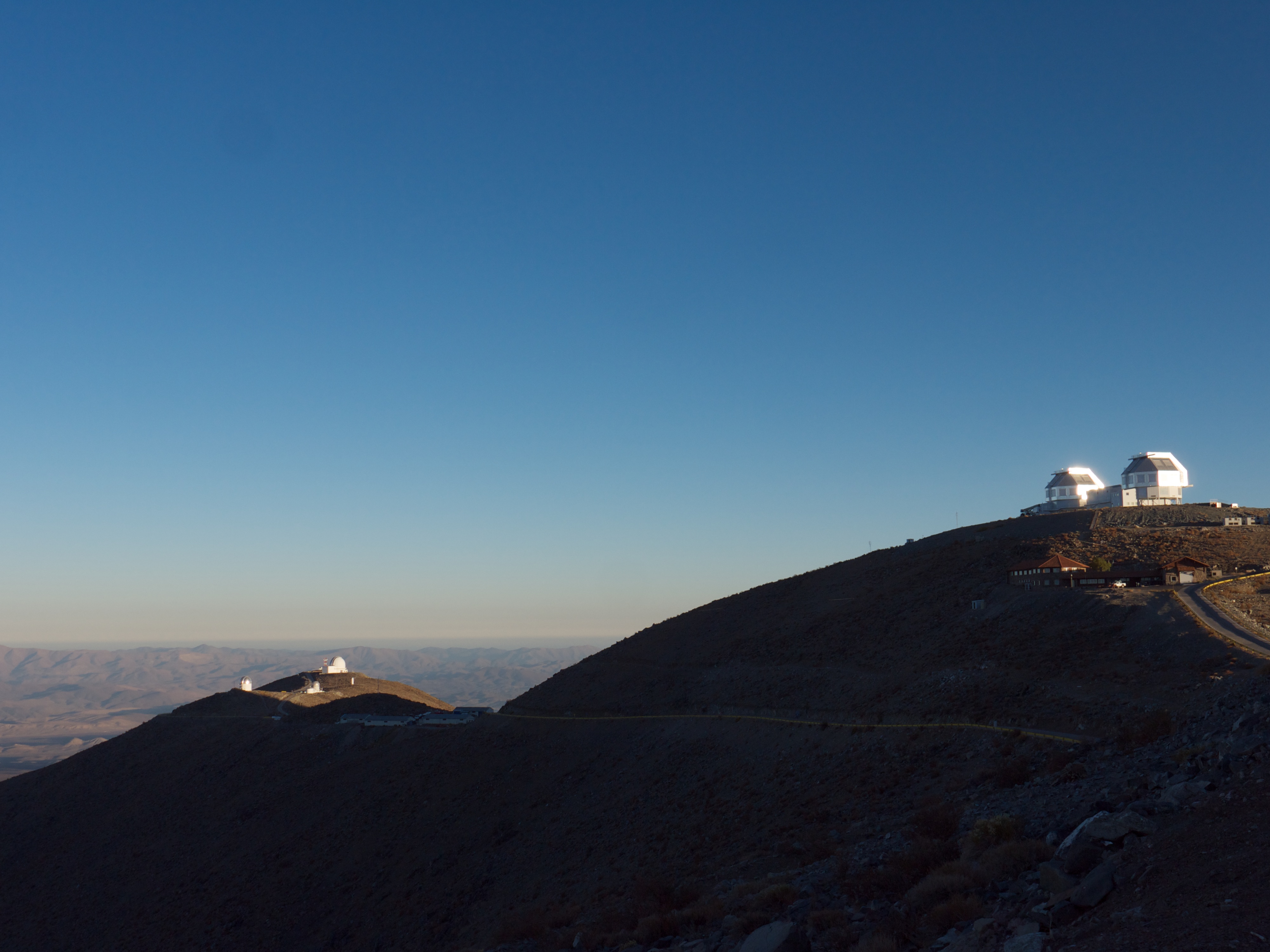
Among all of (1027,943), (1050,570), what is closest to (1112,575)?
(1050,570)

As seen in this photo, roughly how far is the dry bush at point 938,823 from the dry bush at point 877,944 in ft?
19.0

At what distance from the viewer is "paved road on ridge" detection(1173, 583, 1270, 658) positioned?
31766mm

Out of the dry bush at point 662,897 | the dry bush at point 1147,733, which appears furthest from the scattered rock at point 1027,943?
the dry bush at point 1147,733

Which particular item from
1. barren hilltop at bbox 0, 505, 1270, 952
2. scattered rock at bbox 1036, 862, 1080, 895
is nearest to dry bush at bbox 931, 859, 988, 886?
barren hilltop at bbox 0, 505, 1270, 952

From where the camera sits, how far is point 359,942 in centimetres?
3759

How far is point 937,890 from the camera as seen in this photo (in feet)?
48.8

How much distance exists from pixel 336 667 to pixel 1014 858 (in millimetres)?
101361

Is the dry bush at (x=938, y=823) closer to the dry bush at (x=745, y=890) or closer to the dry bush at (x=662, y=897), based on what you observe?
the dry bush at (x=745, y=890)

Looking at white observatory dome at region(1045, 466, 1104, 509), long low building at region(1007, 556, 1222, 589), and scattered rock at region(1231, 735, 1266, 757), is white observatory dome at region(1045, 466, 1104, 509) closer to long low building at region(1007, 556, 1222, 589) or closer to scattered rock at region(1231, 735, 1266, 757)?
long low building at region(1007, 556, 1222, 589)

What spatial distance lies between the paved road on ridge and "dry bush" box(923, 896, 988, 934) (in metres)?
24.4

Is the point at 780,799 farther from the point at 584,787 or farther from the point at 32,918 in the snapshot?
the point at 32,918

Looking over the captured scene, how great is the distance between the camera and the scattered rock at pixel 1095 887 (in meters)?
11.9

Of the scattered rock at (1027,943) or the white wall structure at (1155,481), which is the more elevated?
the white wall structure at (1155,481)

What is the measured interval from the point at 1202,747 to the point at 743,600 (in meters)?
53.0
